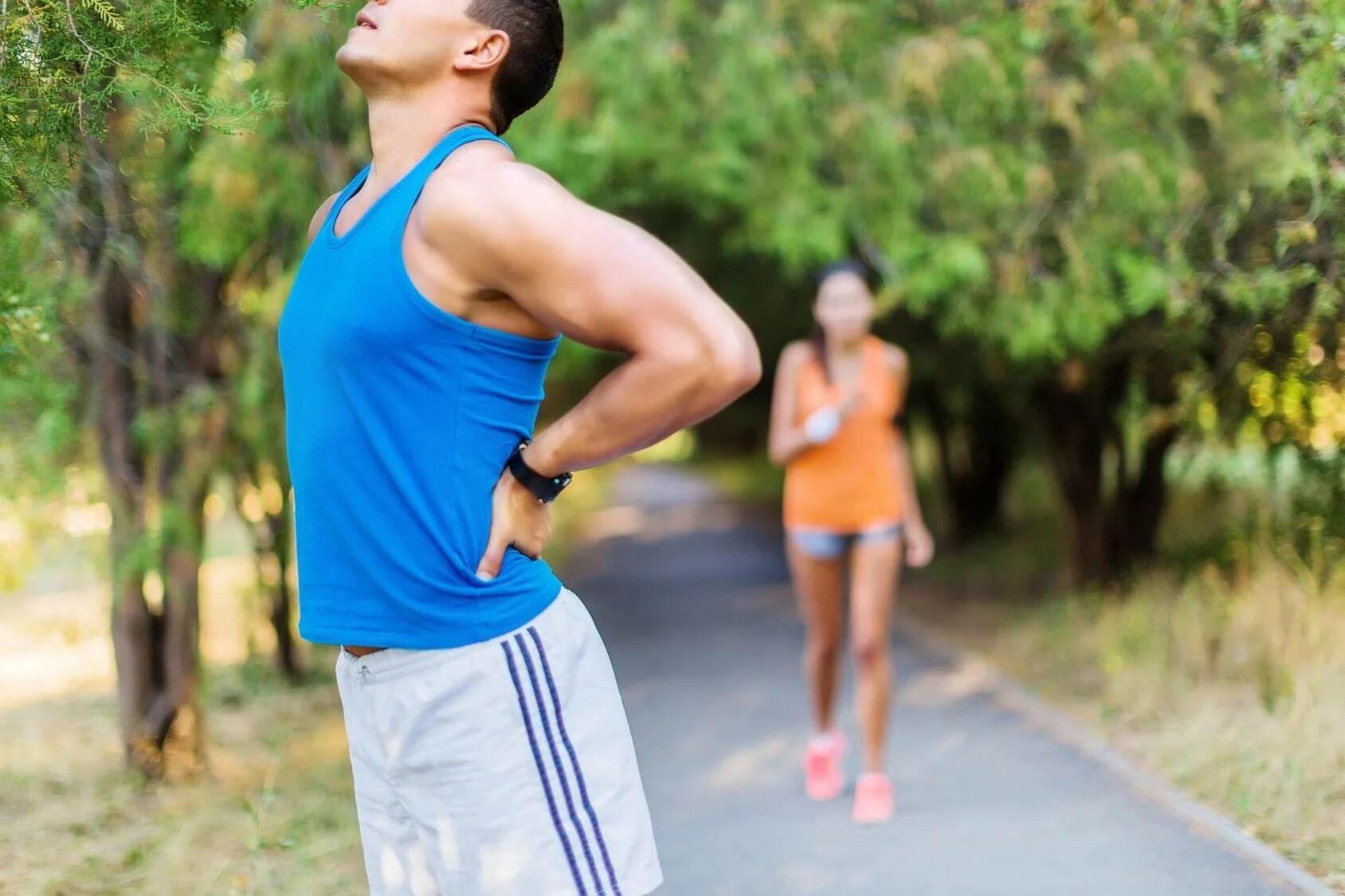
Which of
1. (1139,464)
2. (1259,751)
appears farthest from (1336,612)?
(1139,464)

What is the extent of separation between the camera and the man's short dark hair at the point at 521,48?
2092 mm

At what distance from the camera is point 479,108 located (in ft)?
7.02

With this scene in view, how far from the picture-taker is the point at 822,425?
577cm

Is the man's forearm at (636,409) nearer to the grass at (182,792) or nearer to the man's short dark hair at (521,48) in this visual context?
the man's short dark hair at (521,48)

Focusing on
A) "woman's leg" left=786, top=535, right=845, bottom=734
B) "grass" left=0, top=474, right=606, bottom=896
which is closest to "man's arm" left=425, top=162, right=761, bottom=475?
"grass" left=0, top=474, right=606, bottom=896

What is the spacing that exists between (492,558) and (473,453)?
0.49ft

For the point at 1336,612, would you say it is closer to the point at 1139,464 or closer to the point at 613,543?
the point at 1139,464

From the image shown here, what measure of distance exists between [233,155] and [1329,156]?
167 inches

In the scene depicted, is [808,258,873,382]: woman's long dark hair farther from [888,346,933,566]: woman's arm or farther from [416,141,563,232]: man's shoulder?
[416,141,563,232]: man's shoulder

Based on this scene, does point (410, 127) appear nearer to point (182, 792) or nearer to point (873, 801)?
point (873, 801)

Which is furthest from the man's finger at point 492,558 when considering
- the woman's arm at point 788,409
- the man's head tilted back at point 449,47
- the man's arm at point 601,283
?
the woman's arm at point 788,409

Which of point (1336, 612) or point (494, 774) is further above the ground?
point (494, 774)

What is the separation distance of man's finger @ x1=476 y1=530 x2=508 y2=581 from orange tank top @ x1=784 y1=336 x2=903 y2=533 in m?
3.89

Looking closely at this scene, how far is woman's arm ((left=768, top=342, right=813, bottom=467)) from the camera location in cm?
591
